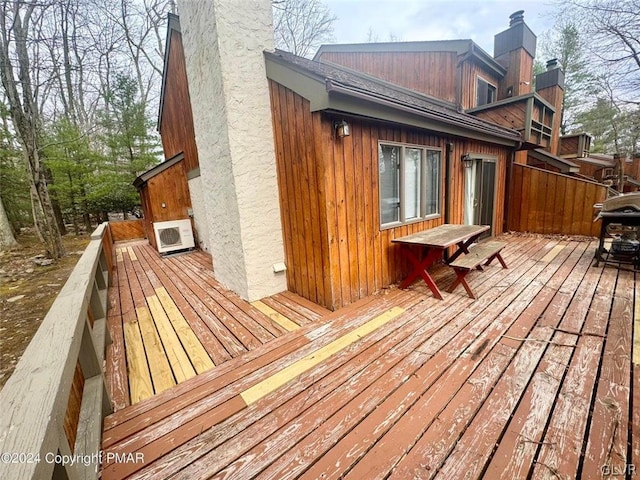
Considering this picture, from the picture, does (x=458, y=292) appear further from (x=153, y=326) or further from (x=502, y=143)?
(x=502, y=143)

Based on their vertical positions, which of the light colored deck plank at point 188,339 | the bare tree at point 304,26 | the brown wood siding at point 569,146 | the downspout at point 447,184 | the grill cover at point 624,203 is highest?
the bare tree at point 304,26

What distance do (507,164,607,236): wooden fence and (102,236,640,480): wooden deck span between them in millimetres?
3953

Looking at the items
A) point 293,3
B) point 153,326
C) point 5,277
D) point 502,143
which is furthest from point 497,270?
point 293,3

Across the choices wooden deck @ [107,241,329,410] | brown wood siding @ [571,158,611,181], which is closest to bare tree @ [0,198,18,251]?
wooden deck @ [107,241,329,410]

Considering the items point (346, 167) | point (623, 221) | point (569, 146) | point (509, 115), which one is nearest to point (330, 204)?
point (346, 167)

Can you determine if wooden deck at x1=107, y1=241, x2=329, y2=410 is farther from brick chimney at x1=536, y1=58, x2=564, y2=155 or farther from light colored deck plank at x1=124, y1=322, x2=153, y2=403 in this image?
brick chimney at x1=536, y1=58, x2=564, y2=155

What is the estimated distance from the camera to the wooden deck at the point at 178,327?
7.37ft

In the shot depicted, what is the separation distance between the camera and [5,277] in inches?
266

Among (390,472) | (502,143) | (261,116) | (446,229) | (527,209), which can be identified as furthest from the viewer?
(527,209)

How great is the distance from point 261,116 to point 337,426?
3.37 meters

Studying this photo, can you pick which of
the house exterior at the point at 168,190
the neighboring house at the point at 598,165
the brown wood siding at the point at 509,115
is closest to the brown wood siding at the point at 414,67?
the brown wood siding at the point at 509,115

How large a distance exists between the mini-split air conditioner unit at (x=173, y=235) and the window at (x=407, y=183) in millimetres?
5519

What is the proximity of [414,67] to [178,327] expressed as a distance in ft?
30.5

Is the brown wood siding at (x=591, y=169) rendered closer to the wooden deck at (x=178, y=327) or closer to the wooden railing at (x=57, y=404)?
the wooden deck at (x=178, y=327)
